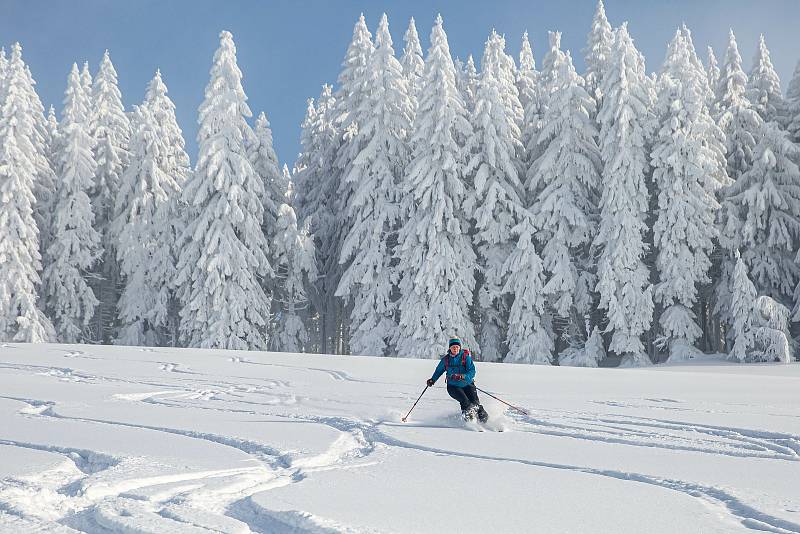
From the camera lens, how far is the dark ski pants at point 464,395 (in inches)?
359

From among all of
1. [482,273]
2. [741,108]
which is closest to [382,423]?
[482,273]

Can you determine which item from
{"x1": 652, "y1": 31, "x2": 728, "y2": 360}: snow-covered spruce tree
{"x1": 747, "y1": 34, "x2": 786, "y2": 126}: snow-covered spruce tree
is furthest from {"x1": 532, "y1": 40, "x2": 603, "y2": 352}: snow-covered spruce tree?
{"x1": 747, "y1": 34, "x2": 786, "y2": 126}: snow-covered spruce tree

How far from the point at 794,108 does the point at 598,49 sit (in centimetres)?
843

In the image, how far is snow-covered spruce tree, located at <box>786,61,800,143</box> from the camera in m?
27.3

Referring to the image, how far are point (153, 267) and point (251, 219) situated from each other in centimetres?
618

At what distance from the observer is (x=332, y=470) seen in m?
6.07

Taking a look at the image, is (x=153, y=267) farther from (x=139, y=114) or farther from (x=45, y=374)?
(x=45, y=374)

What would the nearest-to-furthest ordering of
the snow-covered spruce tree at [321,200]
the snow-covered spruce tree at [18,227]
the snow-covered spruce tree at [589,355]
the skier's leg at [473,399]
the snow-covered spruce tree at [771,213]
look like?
the skier's leg at [473,399], the snow-covered spruce tree at [771,213], the snow-covered spruce tree at [589,355], the snow-covered spruce tree at [18,227], the snow-covered spruce tree at [321,200]

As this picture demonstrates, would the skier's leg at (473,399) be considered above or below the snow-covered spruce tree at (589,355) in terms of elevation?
below

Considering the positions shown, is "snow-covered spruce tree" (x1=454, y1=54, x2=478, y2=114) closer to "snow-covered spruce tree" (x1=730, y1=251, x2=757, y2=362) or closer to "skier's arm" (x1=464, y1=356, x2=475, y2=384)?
"snow-covered spruce tree" (x1=730, y1=251, x2=757, y2=362)

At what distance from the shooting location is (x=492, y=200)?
2675 centimetres

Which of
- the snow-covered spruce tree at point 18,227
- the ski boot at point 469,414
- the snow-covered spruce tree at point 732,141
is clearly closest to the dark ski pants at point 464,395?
the ski boot at point 469,414

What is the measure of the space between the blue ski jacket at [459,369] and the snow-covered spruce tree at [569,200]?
16754 mm

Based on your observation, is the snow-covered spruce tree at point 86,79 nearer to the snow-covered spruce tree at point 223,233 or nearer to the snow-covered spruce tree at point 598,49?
the snow-covered spruce tree at point 223,233
